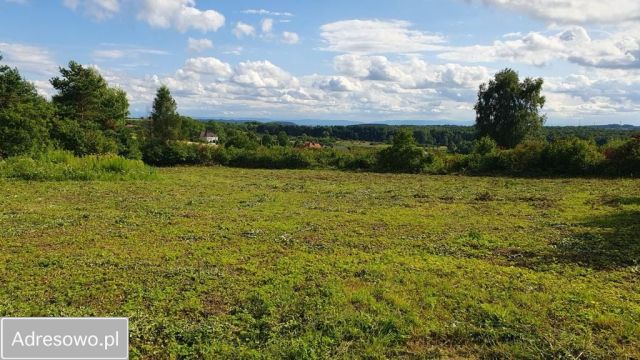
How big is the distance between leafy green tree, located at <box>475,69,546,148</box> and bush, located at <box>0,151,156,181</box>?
95.7ft

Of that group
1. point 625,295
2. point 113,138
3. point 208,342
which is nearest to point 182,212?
point 208,342

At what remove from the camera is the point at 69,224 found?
9.82 m

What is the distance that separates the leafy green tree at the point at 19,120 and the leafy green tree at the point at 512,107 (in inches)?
1308

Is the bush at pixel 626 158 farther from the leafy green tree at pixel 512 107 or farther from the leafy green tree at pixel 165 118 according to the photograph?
the leafy green tree at pixel 165 118

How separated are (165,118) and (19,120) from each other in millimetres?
20219

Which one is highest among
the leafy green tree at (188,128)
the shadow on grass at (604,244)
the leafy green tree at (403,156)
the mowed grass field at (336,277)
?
the leafy green tree at (188,128)

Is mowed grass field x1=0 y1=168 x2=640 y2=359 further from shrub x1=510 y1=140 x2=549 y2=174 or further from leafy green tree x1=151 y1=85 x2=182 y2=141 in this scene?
leafy green tree x1=151 y1=85 x2=182 y2=141

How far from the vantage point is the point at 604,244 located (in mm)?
8273

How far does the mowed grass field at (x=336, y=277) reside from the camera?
14.9ft

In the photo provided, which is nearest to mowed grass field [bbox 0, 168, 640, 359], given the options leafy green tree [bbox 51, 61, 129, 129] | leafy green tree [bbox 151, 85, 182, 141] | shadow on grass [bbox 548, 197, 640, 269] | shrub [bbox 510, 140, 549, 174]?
shadow on grass [bbox 548, 197, 640, 269]

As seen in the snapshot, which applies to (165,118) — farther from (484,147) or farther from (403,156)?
(484,147)

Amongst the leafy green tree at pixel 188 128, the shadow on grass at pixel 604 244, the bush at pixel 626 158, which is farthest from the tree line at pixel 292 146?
the shadow on grass at pixel 604 244

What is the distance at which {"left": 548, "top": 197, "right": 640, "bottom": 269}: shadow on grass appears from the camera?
723 cm

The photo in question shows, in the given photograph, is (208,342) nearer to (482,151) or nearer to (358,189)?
(358,189)
